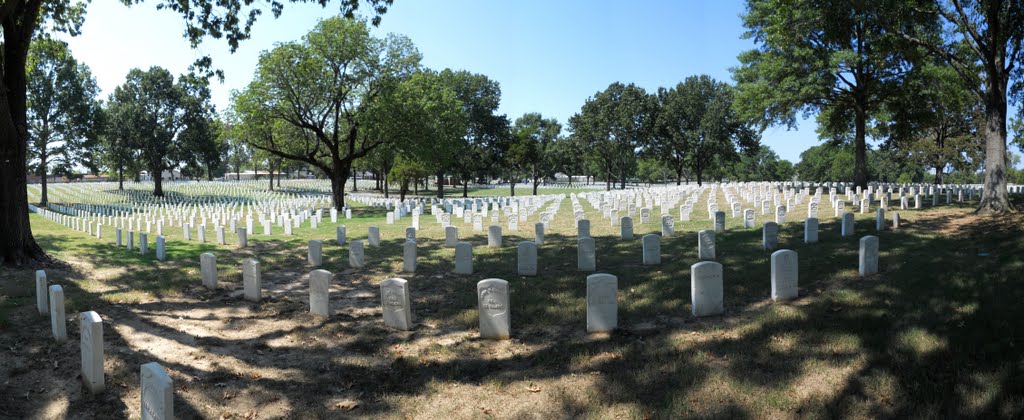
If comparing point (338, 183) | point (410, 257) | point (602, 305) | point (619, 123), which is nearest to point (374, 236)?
point (410, 257)

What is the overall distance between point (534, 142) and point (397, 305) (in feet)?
166

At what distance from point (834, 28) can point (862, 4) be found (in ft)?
4.09

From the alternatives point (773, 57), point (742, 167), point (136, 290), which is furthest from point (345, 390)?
point (742, 167)

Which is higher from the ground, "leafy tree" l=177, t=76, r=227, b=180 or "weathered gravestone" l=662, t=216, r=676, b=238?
"leafy tree" l=177, t=76, r=227, b=180

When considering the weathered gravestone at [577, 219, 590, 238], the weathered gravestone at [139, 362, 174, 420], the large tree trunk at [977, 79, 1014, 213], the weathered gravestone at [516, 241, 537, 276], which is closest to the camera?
the weathered gravestone at [139, 362, 174, 420]

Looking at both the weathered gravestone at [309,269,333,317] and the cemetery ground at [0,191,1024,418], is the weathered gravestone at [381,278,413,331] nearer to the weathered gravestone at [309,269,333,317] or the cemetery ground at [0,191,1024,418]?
the cemetery ground at [0,191,1024,418]

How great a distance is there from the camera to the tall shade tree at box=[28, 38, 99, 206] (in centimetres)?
4488

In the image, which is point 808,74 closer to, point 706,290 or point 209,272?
point 706,290

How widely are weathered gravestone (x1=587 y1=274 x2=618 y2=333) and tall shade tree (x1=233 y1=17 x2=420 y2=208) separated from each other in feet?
88.8

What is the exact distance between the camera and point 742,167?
106 meters

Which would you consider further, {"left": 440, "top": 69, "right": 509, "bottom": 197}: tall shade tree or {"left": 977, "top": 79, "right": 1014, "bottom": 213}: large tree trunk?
{"left": 440, "top": 69, "right": 509, "bottom": 197}: tall shade tree

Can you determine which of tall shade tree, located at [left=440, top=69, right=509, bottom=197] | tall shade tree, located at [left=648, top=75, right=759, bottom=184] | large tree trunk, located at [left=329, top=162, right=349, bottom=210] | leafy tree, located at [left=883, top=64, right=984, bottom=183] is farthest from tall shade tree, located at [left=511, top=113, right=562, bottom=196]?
leafy tree, located at [left=883, top=64, right=984, bottom=183]

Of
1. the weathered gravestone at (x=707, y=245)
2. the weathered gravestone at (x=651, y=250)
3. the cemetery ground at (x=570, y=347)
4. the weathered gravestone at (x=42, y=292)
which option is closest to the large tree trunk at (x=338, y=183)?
the cemetery ground at (x=570, y=347)

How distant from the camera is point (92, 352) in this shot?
5.05 metres
